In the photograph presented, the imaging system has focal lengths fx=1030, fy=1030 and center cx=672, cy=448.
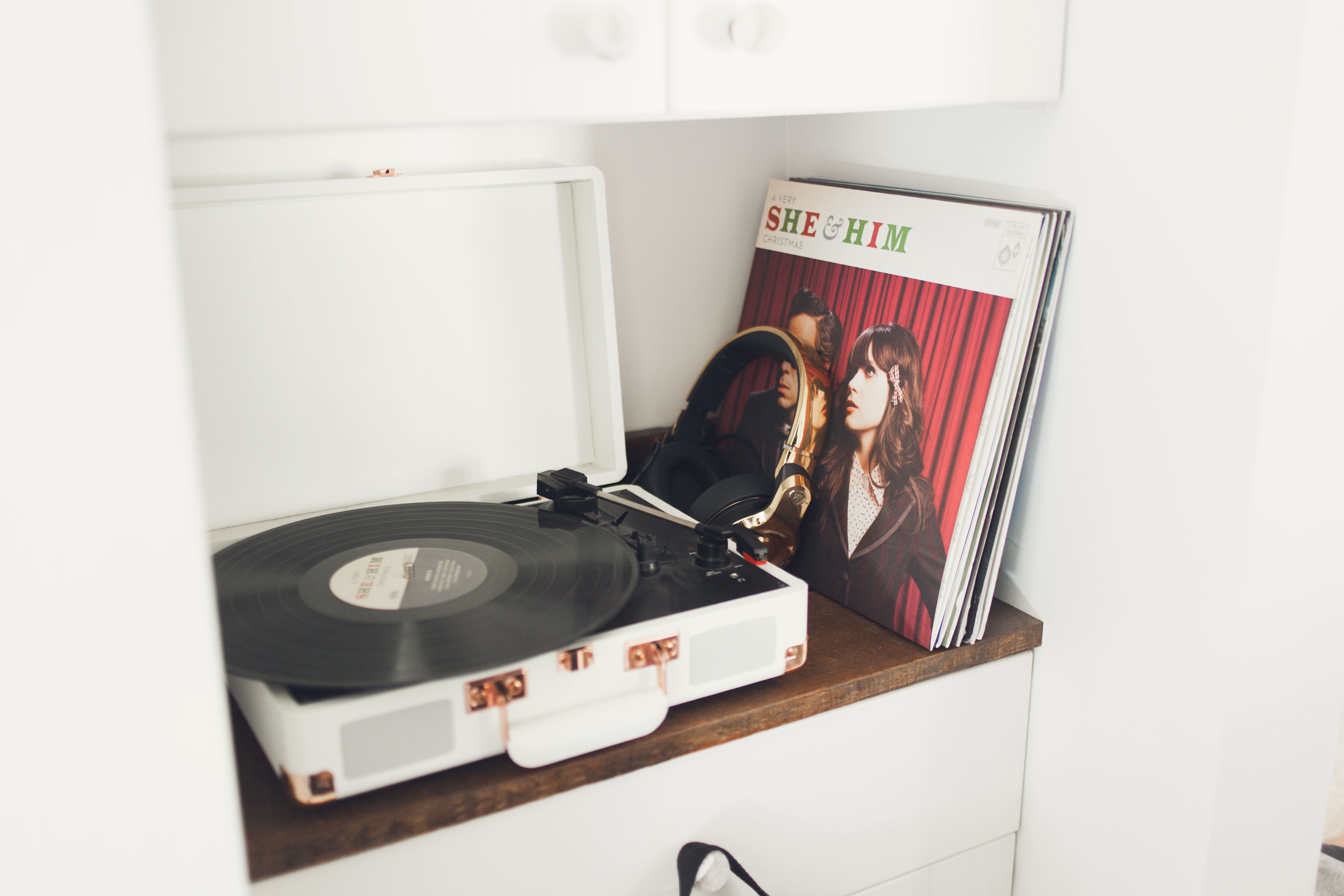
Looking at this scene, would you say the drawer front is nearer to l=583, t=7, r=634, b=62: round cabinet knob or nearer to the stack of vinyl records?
the stack of vinyl records

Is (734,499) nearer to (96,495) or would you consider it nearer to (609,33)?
(609,33)

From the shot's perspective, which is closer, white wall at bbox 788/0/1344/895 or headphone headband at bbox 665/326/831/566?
white wall at bbox 788/0/1344/895

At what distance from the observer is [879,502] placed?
104 centimetres

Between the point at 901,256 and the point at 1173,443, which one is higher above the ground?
the point at 901,256

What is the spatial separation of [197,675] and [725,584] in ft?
1.59

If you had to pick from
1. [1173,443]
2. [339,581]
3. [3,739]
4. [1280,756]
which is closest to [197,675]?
[3,739]

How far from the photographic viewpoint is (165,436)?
0.49 m

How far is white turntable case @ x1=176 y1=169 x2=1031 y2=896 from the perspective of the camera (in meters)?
0.86

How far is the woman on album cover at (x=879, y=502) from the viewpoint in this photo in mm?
997

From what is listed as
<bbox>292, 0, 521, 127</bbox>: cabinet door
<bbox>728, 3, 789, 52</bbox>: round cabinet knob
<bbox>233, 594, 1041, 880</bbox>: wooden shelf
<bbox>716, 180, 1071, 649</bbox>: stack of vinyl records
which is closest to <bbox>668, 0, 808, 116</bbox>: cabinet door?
<bbox>728, 3, 789, 52</bbox>: round cabinet knob

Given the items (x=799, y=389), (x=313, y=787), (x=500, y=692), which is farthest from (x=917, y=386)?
(x=313, y=787)

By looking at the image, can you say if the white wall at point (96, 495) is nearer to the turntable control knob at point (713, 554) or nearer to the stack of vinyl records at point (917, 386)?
the turntable control knob at point (713, 554)

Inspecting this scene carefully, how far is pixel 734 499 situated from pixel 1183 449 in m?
0.42

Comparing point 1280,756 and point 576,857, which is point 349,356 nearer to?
point 576,857
